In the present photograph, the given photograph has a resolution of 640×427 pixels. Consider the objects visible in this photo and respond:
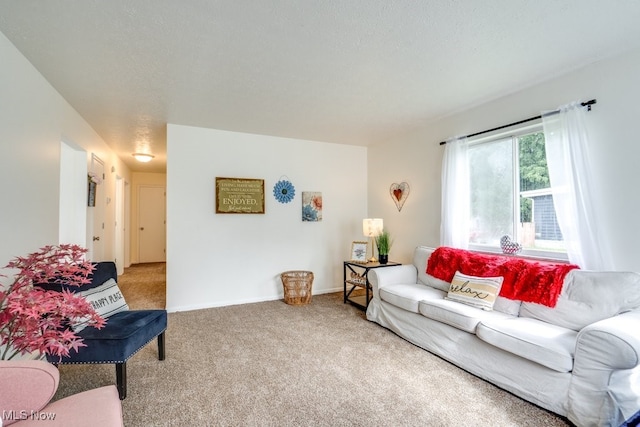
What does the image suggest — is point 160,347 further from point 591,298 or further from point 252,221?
point 591,298

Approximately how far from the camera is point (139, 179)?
7.82m

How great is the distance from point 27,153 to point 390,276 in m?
3.34

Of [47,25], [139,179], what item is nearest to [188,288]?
[47,25]

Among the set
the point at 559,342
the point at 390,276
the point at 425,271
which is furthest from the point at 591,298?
the point at 390,276

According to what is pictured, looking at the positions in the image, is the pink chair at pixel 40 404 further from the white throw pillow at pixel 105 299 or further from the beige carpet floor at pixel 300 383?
the white throw pillow at pixel 105 299

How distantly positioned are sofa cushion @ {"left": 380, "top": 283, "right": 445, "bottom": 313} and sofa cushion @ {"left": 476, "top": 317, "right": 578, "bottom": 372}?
665 millimetres

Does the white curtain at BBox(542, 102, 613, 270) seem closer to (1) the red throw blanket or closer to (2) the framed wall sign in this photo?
(1) the red throw blanket

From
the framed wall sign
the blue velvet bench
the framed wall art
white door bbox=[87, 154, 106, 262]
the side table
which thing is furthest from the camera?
the framed wall art

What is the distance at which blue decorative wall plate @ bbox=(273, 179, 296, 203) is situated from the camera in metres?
4.41

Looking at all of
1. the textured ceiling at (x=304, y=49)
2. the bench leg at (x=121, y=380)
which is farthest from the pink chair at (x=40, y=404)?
the textured ceiling at (x=304, y=49)

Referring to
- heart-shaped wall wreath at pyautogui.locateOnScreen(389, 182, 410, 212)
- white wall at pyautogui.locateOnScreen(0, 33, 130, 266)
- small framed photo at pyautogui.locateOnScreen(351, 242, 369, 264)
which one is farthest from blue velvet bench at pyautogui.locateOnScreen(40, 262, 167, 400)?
heart-shaped wall wreath at pyautogui.locateOnScreen(389, 182, 410, 212)

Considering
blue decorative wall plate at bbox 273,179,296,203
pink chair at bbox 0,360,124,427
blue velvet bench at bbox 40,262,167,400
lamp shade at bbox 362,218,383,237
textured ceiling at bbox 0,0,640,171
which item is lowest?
blue velvet bench at bbox 40,262,167,400

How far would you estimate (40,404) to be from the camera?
119 centimetres

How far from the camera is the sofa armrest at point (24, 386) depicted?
3.70 ft
